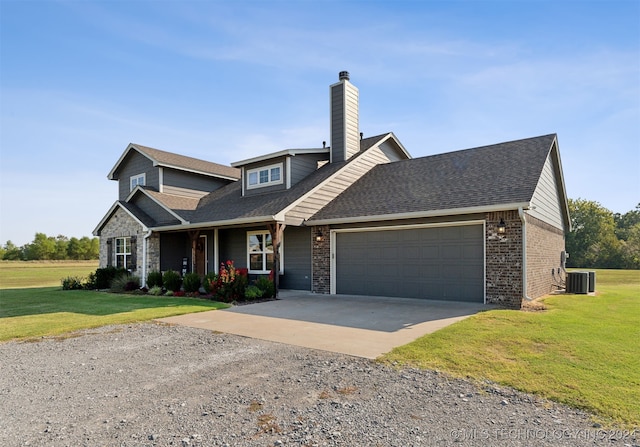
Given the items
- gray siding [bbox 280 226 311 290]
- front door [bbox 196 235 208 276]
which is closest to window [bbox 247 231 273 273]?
gray siding [bbox 280 226 311 290]

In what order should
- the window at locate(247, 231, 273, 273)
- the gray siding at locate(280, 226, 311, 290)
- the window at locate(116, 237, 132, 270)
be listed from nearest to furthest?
the gray siding at locate(280, 226, 311, 290) < the window at locate(247, 231, 273, 273) < the window at locate(116, 237, 132, 270)

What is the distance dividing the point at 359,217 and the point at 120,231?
40.5 feet

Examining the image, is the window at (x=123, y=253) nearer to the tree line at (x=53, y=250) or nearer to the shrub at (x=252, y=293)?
the shrub at (x=252, y=293)

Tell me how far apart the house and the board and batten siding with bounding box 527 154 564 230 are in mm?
66

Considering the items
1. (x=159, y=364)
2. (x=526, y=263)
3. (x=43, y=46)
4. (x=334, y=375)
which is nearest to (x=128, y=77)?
(x=43, y=46)

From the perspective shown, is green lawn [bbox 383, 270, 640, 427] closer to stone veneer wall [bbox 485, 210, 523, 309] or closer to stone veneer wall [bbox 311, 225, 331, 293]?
stone veneer wall [bbox 485, 210, 523, 309]

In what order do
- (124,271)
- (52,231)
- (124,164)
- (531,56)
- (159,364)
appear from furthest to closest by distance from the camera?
(52,231) → (124,164) → (124,271) → (531,56) → (159,364)

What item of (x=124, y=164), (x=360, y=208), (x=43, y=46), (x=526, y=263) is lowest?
(x=526, y=263)

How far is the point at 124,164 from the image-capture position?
2091cm

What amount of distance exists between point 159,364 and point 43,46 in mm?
10052

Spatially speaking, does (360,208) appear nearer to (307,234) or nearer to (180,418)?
(307,234)

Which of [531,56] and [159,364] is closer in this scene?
[159,364]

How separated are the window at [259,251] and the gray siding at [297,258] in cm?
83

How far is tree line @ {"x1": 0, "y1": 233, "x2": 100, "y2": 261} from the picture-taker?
218 ft
